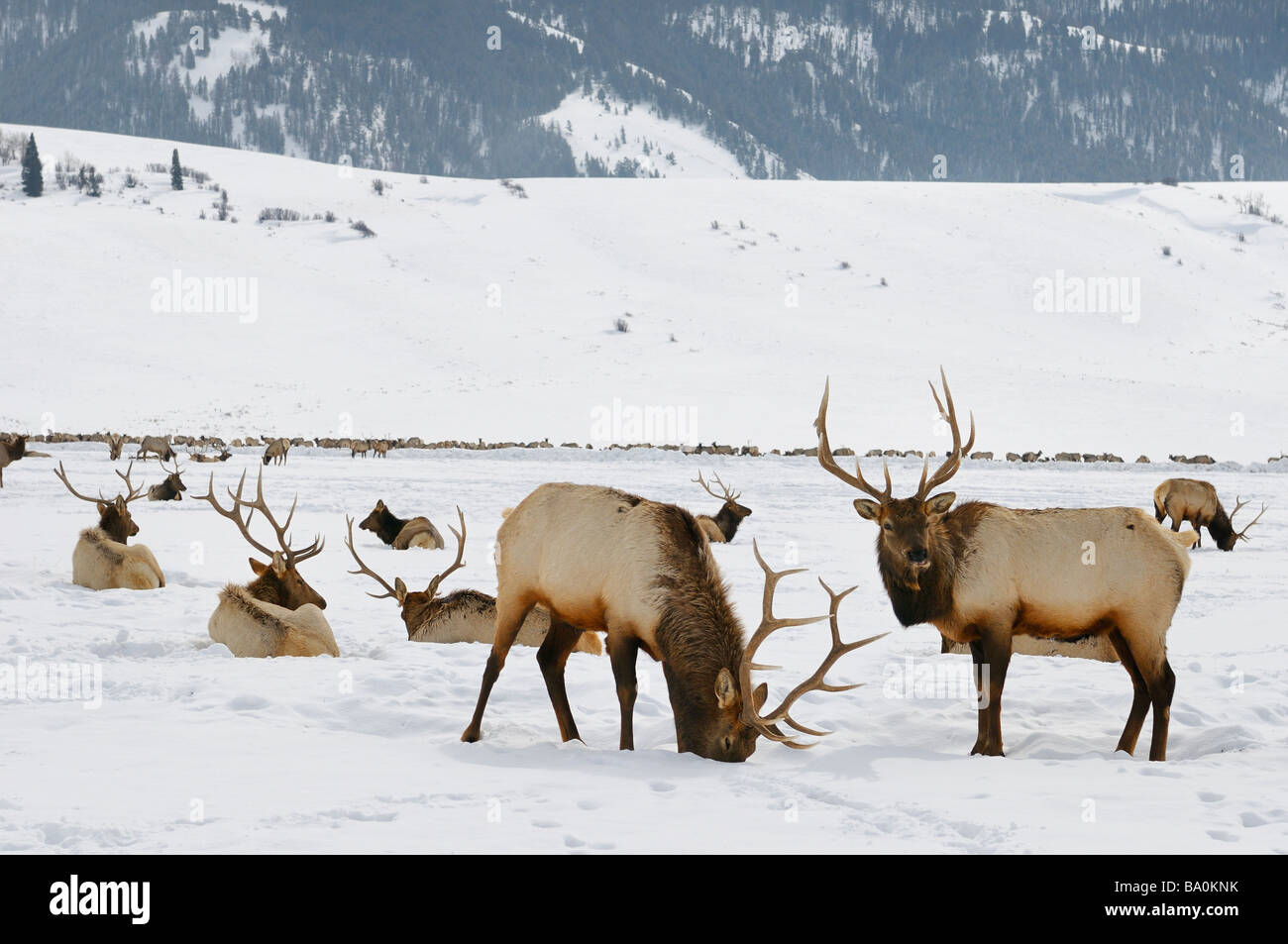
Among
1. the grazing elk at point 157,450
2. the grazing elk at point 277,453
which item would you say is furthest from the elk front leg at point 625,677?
the grazing elk at point 277,453

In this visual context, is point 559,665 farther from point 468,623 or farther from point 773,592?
point 468,623

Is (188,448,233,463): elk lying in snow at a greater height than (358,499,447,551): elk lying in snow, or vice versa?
(188,448,233,463): elk lying in snow

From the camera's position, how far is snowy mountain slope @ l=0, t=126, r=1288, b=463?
192ft

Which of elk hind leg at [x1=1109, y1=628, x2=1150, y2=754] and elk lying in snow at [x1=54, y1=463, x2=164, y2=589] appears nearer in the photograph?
elk hind leg at [x1=1109, y1=628, x2=1150, y2=754]

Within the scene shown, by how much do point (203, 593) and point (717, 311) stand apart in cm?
6877

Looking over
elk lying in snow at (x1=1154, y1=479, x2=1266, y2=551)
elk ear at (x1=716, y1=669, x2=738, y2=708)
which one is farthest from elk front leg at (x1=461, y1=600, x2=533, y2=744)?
elk lying in snow at (x1=1154, y1=479, x2=1266, y2=551)

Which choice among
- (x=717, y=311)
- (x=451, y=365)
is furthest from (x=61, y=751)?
(x=717, y=311)

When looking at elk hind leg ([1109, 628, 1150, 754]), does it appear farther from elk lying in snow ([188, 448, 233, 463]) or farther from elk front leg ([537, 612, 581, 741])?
elk lying in snow ([188, 448, 233, 463])

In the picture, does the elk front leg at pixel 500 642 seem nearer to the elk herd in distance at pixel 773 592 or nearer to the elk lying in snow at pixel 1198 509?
the elk herd in distance at pixel 773 592

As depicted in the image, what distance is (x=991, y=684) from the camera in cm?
698

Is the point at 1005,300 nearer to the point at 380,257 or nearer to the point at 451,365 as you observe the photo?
the point at 451,365

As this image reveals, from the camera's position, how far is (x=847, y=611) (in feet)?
41.1

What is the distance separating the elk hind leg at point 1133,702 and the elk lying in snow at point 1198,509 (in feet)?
43.7

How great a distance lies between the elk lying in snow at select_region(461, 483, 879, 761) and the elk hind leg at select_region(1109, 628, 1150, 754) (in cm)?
181
